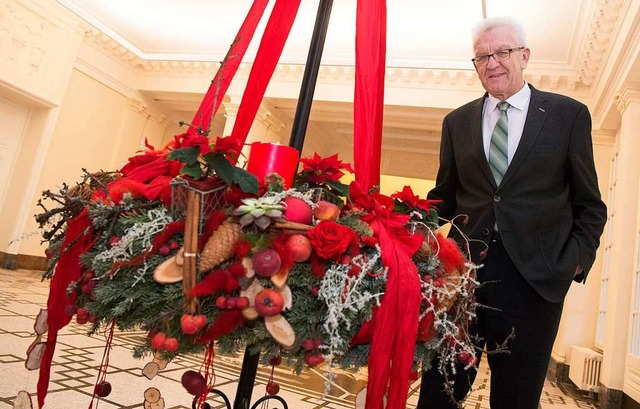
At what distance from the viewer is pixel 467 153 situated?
58.8 inches

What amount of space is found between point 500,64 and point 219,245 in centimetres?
108

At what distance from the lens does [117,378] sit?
2.55m

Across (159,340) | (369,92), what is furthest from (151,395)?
(369,92)

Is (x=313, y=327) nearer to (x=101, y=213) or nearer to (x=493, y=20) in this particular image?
(x=101, y=213)

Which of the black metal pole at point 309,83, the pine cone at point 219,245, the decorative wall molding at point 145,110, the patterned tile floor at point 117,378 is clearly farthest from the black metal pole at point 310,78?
the decorative wall molding at point 145,110

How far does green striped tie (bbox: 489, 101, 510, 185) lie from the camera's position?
1.44 metres

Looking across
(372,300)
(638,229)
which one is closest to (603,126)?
(638,229)

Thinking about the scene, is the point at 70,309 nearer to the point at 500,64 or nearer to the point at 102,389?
the point at 102,389

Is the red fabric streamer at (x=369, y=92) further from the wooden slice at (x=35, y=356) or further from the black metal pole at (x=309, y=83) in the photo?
the wooden slice at (x=35, y=356)

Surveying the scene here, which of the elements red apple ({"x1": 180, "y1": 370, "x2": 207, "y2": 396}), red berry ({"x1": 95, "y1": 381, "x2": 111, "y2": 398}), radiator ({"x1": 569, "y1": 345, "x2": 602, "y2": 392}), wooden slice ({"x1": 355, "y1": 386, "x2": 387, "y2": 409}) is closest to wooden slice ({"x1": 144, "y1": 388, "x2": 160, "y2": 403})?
red berry ({"x1": 95, "y1": 381, "x2": 111, "y2": 398})

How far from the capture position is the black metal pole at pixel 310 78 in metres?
1.07

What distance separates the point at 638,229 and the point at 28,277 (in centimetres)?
726

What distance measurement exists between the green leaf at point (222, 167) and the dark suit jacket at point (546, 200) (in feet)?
2.80

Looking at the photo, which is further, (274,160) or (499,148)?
(499,148)
